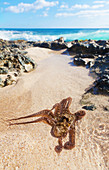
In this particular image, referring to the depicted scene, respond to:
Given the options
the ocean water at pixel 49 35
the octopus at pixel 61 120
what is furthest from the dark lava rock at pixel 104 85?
the ocean water at pixel 49 35

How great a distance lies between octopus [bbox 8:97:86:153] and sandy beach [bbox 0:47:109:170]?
0.33 ft

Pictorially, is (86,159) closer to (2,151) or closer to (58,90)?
(2,151)

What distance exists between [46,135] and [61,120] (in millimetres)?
508

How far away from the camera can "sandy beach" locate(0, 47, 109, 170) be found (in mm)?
2027

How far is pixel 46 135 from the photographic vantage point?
2.60 m

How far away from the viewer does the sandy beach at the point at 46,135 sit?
2.03 meters

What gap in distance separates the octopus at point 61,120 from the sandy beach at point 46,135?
10 centimetres

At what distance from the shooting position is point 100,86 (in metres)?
4.02

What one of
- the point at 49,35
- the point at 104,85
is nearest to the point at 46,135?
the point at 104,85

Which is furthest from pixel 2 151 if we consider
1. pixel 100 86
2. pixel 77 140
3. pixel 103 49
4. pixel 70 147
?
pixel 103 49

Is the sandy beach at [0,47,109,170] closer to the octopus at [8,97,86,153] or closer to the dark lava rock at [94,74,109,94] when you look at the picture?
the octopus at [8,97,86,153]

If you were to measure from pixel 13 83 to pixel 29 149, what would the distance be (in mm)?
3466

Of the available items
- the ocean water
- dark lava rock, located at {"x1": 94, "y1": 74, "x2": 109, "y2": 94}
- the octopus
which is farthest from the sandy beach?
the ocean water

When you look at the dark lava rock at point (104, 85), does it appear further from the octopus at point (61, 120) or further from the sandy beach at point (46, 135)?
the octopus at point (61, 120)
